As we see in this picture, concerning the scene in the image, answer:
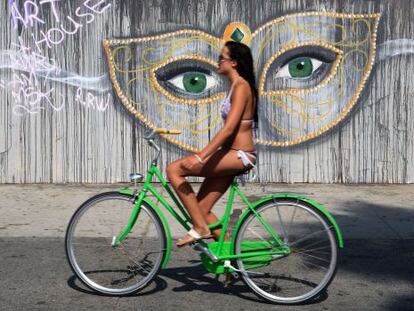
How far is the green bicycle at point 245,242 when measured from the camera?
506cm

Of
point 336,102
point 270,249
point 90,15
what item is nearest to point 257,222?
point 270,249

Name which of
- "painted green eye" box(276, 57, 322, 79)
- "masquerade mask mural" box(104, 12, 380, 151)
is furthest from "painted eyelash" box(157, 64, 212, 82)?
"painted green eye" box(276, 57, 322, 79)

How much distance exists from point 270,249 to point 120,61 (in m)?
4.78

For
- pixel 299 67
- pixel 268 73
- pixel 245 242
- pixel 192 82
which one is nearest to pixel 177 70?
pixel 192 82

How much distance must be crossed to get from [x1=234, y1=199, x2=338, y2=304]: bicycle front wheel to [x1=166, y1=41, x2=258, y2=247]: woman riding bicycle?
0.25m

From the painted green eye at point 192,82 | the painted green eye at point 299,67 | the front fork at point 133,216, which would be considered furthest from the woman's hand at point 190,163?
the painted green eye at point 299,67

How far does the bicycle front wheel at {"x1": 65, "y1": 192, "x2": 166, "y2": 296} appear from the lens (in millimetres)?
5176

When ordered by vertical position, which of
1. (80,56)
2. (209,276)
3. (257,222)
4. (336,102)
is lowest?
(209,276)

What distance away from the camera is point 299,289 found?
522cm

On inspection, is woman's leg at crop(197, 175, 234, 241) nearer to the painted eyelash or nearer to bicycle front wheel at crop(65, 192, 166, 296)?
bicycle front wheel at crop(65, 192, 166, 296)

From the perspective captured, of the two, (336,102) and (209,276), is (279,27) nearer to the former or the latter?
(336,102)

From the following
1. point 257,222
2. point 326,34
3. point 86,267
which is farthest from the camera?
point 326,34

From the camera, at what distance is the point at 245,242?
516 cm

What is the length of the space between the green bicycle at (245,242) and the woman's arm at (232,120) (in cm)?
34
